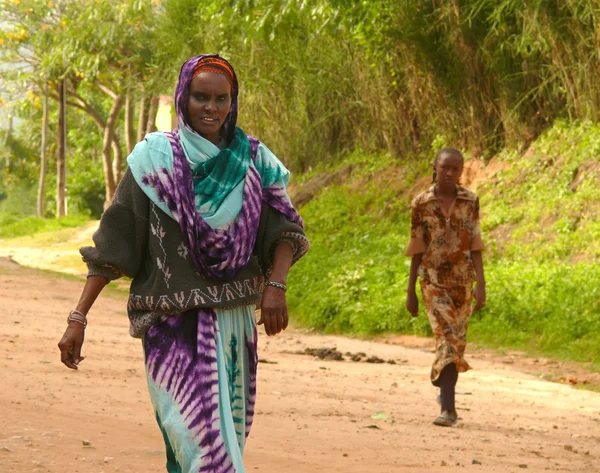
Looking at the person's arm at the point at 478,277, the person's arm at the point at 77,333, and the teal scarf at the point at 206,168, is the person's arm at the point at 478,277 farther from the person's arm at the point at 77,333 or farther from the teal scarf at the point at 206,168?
the person's arm at the point at 77,333

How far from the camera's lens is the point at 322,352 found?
34.6ft

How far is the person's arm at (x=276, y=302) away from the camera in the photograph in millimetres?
3538

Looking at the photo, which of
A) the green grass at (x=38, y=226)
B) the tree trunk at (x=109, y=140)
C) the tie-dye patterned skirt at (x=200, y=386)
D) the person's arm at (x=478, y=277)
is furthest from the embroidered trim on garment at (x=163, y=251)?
the tree trunk at (x=109, y=140)

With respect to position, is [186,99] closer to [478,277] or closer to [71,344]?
[71,344]

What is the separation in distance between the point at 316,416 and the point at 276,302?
3433 millimetres

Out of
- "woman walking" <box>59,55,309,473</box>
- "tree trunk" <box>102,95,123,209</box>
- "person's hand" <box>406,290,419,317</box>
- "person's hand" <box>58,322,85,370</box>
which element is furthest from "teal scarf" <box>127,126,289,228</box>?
"tree trunk" <box>102,95,123,209</box>

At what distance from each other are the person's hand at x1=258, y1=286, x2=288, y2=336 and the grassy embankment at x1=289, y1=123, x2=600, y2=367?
22.6 ft

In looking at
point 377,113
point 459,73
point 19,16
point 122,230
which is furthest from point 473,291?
point 19,16

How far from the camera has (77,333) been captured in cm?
355

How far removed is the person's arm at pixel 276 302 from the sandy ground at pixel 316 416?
1607 mm

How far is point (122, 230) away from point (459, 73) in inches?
514

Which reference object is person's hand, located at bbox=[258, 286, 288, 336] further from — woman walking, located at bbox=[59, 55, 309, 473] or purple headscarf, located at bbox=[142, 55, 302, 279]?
purple headscarf, located at bbox=[142, 55, 302, 279]

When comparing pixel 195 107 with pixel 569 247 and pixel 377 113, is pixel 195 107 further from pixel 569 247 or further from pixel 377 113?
pixel 377 113

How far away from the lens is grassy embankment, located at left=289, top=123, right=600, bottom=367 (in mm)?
10891
